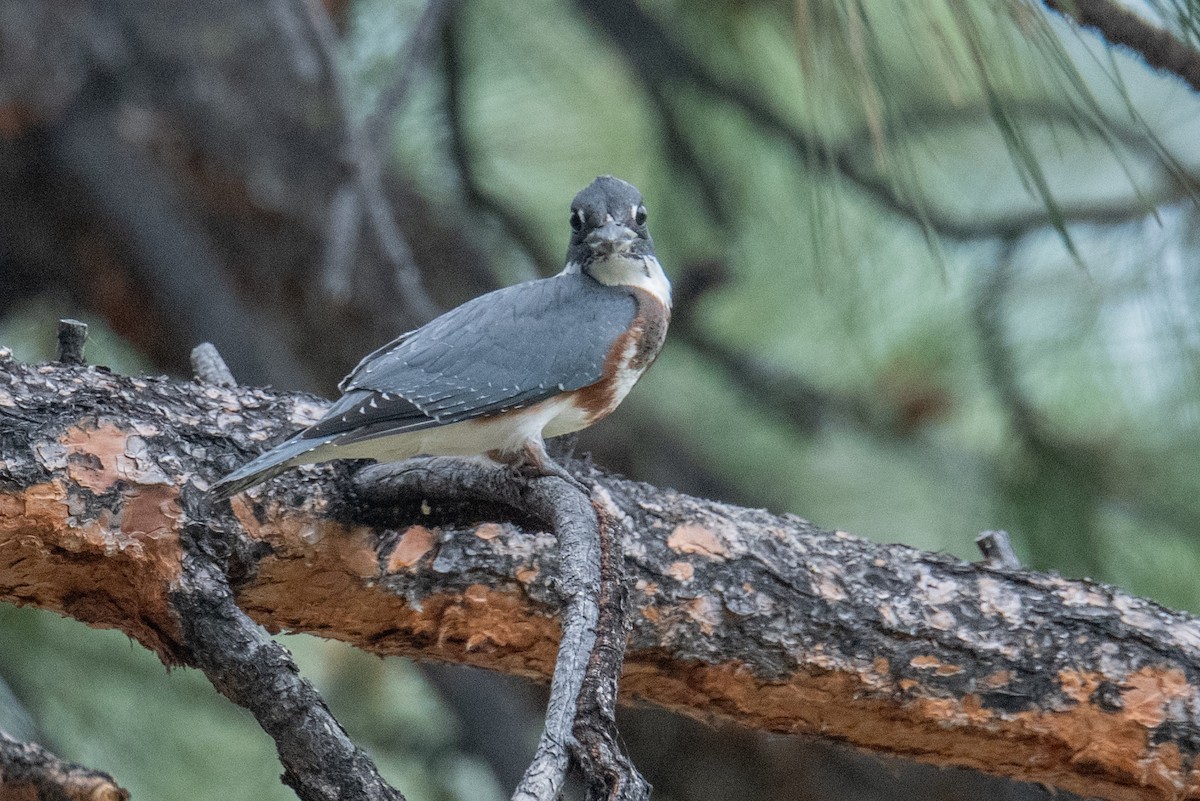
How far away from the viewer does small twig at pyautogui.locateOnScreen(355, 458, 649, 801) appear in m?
0.92

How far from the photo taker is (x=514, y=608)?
144 cm

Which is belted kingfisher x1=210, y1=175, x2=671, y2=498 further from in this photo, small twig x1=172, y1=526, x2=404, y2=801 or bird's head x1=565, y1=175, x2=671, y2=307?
small twig x1=172, y1=526, x2=404, y2=801

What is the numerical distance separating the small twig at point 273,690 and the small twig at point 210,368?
0.33 meters

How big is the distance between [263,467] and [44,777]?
1.10ft

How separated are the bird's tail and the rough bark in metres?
0.06

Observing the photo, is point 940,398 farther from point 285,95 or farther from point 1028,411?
point 285,95

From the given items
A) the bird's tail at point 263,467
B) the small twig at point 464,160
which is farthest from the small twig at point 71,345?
the small twig at point 464,160

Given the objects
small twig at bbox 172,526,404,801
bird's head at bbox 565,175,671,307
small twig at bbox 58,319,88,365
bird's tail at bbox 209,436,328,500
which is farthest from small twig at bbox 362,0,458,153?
small twig at bbox 172,526,404,801

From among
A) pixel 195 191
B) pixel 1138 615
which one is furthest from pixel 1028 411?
pixel 195 191

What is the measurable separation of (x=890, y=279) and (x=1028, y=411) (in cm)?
38

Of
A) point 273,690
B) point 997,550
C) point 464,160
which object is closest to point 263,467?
point 273,690

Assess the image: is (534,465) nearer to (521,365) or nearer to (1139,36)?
(521,365)

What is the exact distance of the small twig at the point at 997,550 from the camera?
1600 mm

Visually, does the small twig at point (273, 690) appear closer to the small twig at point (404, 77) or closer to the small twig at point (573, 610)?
the small twig at point (573, 610)
